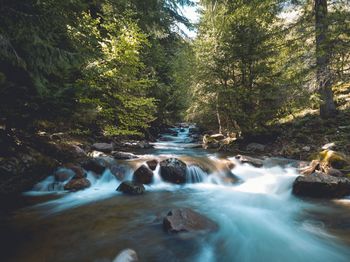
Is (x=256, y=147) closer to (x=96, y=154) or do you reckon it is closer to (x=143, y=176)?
(x=143, y=176)

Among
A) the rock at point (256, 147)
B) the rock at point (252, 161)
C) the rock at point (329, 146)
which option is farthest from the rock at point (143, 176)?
the rock at point (329, 146)

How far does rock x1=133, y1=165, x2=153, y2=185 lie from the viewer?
30.3ft

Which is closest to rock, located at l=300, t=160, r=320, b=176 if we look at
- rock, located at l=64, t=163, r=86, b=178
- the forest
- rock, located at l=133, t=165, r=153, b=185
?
the forest

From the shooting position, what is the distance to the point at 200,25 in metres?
17.5

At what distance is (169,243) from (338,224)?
3.83 m

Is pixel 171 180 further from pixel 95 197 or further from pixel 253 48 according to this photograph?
pixel 253 48

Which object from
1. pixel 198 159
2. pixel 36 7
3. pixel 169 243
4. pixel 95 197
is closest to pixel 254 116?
pixel 198 159

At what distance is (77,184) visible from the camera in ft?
27.5

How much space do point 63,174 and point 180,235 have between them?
5.04m

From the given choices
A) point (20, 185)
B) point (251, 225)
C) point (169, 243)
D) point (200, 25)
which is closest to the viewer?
→ point (169, 243)

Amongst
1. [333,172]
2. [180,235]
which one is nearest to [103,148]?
[180,235]

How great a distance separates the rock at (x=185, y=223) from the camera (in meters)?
5.46

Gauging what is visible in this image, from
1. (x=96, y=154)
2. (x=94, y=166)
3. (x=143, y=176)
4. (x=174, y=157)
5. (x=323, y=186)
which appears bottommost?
(x=323, y=186)

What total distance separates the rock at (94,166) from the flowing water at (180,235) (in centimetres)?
26
